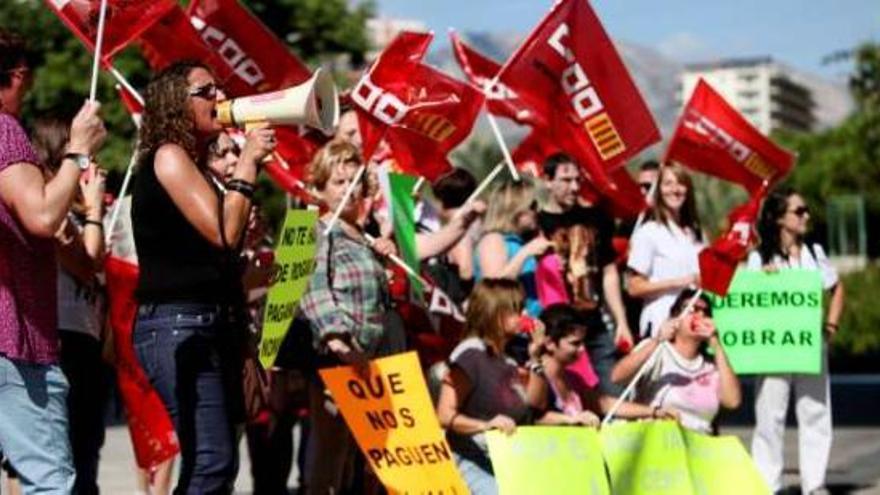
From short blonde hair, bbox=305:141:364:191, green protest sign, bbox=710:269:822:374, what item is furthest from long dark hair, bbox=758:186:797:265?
short blonde hair, bbox=305:141:364:191

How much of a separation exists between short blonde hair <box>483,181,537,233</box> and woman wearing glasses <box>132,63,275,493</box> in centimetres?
395

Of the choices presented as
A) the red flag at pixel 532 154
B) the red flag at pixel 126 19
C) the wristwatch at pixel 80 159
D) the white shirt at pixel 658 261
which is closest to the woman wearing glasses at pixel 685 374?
the white shirt at pixel 658 261

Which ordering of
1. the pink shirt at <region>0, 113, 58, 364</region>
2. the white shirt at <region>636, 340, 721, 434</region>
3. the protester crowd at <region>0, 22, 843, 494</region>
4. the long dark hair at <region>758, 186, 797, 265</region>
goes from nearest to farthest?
the pink shirt at <region>0, 113, 58, 364</region> < the protester crowd at <region>0, 22, 843, 494</region> < the white shirt at <region>636, 340, 721, 434</region> < the long dark hair at <region>758, 186, 797, 265</region>

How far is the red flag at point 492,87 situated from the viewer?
1055 centimetres

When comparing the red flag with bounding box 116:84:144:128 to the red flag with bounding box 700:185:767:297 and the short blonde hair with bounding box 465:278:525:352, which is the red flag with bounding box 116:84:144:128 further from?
the red flag with bounding box 700:185:767:297

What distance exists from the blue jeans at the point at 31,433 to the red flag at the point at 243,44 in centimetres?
397

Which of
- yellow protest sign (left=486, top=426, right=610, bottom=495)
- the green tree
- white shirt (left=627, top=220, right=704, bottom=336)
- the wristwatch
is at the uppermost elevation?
the wristwatch

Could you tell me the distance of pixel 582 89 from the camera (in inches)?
413

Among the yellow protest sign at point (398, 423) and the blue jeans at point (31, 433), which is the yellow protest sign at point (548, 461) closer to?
the yellow protest sign at point (398, 423)

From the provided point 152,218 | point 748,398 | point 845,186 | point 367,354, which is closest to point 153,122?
point 152,218

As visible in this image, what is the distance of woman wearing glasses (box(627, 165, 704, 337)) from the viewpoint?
1057 cm

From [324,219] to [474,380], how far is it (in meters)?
0.93

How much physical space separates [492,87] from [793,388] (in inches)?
95.6

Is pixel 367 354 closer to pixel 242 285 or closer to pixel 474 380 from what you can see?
Answer: pixel 474 380
